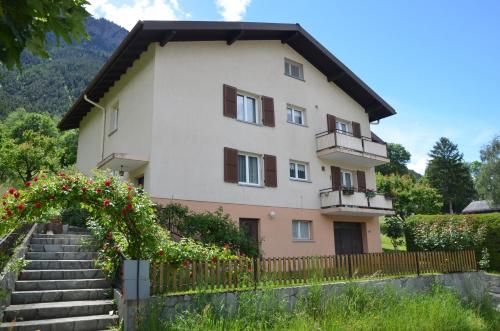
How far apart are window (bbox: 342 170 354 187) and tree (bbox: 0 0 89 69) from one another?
18.7 meters

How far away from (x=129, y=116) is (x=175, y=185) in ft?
13.2

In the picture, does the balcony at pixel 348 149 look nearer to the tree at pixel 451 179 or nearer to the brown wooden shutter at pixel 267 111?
the brown wooden shutter at pixel 267 111

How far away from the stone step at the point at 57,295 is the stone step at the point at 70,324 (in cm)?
80

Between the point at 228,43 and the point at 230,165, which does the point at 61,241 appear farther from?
the point at 228,43

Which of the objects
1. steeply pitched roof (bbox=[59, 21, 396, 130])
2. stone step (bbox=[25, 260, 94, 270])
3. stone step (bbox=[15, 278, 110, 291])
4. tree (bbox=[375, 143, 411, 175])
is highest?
tree (bbox=[375, 143, 411, 175])

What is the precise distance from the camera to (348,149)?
63.2ft

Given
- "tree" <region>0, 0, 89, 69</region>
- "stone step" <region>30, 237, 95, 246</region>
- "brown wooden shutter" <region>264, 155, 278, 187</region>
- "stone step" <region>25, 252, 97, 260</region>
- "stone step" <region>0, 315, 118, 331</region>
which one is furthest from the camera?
"brown wooden shutter" <region>264, 155, 278, 187</region>

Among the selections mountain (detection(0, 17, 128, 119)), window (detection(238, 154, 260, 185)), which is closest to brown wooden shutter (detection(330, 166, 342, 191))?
window (detection(238, 154, 260, 185))

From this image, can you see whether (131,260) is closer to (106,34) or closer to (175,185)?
(175,185)

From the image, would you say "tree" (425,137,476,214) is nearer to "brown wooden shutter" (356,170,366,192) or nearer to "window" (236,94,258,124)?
"brown wooden shutter" (356,170,366,192)

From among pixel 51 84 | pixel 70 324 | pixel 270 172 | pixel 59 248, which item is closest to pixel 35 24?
pixel 70 324

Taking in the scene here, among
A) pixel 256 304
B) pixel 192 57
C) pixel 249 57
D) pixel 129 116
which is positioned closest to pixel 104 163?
pixel 129 116

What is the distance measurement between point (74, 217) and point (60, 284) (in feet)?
23.0

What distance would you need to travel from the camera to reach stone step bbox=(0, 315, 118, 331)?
267 inches
